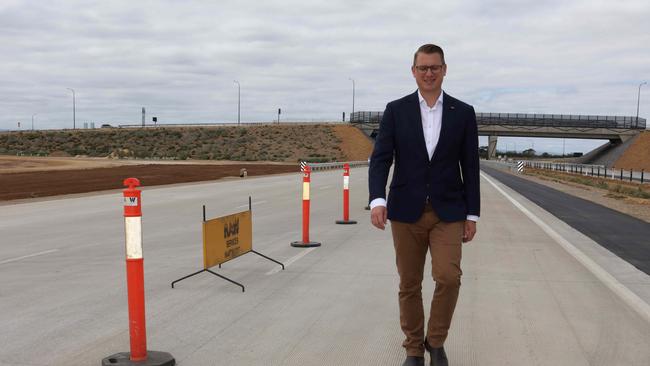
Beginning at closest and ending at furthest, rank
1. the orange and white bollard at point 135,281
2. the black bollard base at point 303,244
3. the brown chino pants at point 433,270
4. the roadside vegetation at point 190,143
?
1. the brown chino pants at point 433,270
2. the orange and white bollard at point 135,281
3. the black bollard base at point 303,244
4. the roadside vegetation at point 190,143

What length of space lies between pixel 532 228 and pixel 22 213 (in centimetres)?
1219

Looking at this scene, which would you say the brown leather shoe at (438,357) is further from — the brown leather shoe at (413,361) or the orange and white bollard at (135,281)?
the orange and white bollard at (135,281)

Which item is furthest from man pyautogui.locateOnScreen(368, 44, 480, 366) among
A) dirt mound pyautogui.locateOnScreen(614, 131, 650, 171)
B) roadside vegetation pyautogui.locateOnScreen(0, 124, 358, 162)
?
dirt mound pyautogui.locateOnScreen(614, 131, 650, 171)

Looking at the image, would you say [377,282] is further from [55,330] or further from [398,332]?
[55,330]

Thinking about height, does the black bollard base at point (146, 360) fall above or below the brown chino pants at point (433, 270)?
below

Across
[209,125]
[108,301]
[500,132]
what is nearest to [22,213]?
[108,301]

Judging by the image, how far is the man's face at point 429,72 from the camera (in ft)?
13.1

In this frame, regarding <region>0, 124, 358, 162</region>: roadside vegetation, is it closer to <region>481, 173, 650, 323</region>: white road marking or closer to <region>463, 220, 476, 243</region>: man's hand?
<region>481, 173, 650, 323</region>: white road marking

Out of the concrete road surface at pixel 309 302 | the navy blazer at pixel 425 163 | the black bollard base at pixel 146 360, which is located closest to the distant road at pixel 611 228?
the concrete road surface at pixel 309 302

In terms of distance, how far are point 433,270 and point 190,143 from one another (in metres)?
104

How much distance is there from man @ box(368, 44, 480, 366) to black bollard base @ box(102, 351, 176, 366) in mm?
1674

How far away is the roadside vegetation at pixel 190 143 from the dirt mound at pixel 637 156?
39.9 metres

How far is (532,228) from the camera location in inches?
502

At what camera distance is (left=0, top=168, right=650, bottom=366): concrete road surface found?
4707mm
